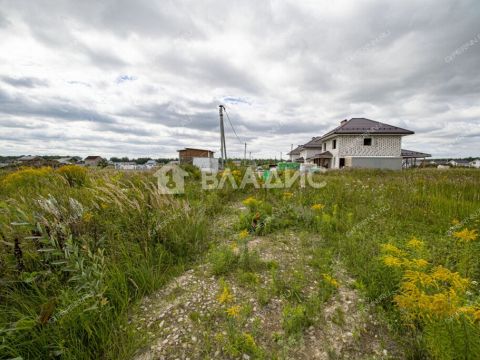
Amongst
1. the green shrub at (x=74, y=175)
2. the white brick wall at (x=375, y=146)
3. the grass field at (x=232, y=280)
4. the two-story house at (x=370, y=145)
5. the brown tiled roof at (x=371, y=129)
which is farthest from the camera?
the white brick wall at (x=375, y=146)

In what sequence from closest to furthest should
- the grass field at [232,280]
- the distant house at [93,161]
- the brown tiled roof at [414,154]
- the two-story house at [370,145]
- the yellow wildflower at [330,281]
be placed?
1. the grass field at [232,280]
2. the yellow wildflower at [330,281]
3. the distant house at [93,161]
4. the two-story house at [370,145]
5. the brown tiled roof at [414,154]

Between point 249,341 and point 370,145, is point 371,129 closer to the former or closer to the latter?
point 370,145

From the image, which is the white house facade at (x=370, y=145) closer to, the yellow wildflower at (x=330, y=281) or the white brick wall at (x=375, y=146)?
the white brick wall at (x=375, y=146)

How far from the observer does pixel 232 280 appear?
7.59 feet

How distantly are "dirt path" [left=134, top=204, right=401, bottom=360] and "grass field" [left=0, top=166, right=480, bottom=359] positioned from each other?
0.01 metres

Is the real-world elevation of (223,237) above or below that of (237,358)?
above

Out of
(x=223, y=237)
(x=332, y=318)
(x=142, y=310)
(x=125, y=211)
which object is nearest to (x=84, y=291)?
(x=142, y=310)

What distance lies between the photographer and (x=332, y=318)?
69.8 inches

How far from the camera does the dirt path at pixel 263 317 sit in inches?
59.8

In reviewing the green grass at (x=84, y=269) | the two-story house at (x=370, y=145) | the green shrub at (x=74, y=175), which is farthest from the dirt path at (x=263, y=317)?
the two-story house at (x=370, y=145)

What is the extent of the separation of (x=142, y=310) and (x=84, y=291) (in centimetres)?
53

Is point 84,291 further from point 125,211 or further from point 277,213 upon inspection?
point 277,213

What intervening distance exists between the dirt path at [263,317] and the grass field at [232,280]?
12 mm

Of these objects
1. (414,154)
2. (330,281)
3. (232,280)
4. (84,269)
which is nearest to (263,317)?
(232,280)
